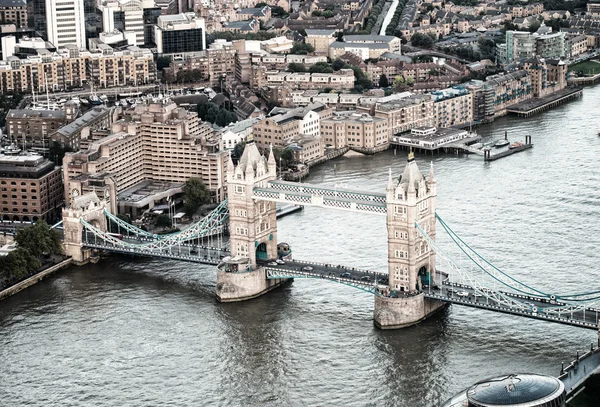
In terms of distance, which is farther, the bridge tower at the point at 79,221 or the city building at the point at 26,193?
the city building at the point at 26,193

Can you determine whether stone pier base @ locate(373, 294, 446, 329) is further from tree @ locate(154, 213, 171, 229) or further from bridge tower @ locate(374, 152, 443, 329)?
tree @ locate(154, 213, 171, 229)

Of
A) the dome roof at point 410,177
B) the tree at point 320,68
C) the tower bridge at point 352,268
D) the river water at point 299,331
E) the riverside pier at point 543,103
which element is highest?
the tree at point 320,68

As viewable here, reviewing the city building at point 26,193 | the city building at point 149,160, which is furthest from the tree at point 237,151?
the city building at point 26,193

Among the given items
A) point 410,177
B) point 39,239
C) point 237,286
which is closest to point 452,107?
point 39,239

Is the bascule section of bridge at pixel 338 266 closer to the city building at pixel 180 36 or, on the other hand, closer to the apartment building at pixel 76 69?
the apartment building at pixel 76 69

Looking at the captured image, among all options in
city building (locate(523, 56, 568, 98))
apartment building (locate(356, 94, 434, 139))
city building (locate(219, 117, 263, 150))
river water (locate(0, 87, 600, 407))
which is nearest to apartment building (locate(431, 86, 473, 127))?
apartment building (locate(356, 94, 434, 139))

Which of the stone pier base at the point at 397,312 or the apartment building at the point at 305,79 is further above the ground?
the apartment building at the point at 305,79
